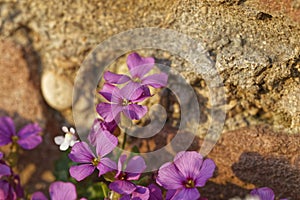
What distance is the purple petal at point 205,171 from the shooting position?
1.33 metres

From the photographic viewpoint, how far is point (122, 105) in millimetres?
1380

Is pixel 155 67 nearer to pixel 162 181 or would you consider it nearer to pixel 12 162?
pixel 162 181

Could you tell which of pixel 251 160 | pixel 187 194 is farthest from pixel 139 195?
pixel 251 160

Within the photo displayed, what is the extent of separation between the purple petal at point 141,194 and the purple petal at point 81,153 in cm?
13

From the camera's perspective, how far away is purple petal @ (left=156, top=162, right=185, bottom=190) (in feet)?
4.42

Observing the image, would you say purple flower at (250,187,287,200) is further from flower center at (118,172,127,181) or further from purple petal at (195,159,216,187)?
flower center at (118,172,127,181)

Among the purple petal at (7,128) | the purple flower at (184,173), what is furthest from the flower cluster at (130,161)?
the purple petal at (7,128)

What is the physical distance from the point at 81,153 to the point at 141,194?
0.17 m

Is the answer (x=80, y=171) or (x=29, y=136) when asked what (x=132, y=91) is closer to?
(x=80, y=171)

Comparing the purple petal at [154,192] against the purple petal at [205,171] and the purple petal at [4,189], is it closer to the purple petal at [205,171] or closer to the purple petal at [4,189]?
the purple petal at [205,171]

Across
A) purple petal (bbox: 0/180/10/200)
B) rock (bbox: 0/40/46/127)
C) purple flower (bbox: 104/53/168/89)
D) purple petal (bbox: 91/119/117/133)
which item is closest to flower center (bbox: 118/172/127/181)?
Result: purple petal (bbox: 91/119/117/133)

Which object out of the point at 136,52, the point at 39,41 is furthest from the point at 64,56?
the point at 136,52

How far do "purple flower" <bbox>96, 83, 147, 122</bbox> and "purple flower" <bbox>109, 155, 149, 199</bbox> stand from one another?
11cm

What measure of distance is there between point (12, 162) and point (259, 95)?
2.31 feet
